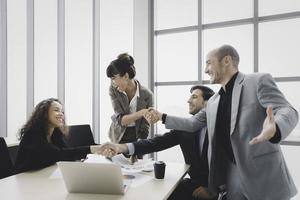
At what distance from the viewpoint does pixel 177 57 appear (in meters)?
4.05

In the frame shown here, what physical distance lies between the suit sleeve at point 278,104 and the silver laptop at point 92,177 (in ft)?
2.83

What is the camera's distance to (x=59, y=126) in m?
2.10

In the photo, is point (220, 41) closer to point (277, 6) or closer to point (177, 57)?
point (177, 57)

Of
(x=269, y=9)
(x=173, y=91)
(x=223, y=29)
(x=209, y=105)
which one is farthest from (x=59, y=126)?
(x=269, y=9)

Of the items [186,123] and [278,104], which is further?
[186,123]

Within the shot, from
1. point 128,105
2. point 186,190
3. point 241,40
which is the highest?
point 241,40

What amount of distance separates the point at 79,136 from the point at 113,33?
6.62ft

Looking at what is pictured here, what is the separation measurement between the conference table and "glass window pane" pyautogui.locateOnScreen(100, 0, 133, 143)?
272 cm

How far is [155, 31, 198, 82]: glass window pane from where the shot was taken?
12.8 feet

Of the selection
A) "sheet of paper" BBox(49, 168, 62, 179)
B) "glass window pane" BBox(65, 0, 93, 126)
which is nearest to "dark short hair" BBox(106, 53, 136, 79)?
"sheet of paper" BBox(49, 168, 62, 179)

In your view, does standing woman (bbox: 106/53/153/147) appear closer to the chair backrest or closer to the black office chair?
the chair backrest

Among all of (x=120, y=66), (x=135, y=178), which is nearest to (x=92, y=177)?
(x=135, y=178)

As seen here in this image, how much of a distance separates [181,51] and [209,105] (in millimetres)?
2271

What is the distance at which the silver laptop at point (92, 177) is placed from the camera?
1.17 meters
